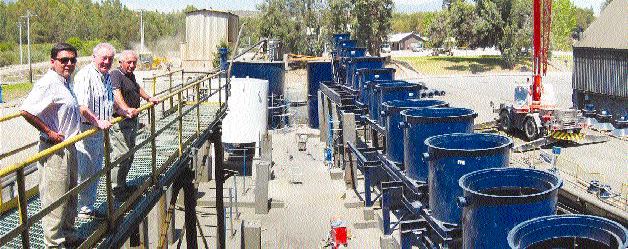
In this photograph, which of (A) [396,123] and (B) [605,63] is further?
(B) [605,63]

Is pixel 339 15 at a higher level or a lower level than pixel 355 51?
higher

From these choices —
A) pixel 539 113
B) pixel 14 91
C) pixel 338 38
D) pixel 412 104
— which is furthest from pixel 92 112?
pixel 14 91

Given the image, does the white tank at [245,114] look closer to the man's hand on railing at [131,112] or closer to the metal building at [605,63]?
the metal building at [605,63]

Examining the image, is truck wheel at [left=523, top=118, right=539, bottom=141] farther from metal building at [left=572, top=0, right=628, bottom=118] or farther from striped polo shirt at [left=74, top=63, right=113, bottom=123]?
striped polo shirt at [left=74, top=63, right=113, bottom=123]

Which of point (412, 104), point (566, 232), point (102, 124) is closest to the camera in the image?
point (102, 124)

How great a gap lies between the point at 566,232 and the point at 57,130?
4.80 meters

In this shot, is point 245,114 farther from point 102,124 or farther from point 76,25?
point 76,25

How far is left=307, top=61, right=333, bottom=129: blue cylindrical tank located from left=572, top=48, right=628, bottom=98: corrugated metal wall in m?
12.6

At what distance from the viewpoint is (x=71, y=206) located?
515 cm

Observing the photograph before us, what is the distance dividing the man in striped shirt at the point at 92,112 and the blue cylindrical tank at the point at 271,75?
24.2m

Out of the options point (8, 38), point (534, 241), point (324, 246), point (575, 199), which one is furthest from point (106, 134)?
point (8, 38)

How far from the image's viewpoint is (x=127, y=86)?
7434mm

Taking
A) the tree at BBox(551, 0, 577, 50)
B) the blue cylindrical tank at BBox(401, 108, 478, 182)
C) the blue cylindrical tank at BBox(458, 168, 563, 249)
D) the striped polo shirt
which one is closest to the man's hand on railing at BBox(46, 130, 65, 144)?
the striped polo shirt

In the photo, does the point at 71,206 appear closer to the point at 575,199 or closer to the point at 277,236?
the point at 277,236
